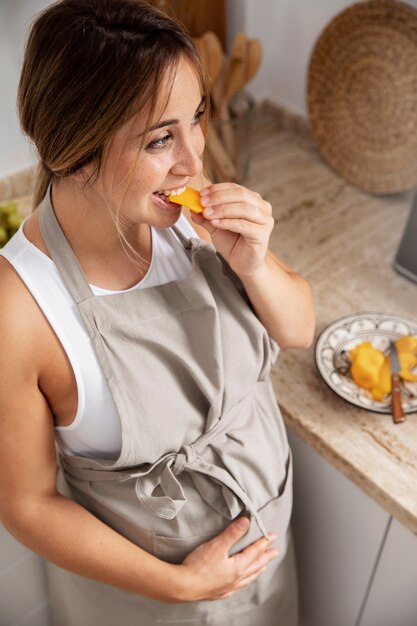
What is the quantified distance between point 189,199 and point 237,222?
77mm

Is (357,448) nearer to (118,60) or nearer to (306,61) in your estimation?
(118,60)

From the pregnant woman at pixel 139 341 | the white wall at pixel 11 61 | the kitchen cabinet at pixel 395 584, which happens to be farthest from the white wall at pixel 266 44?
the kitchen cabinet at pixel 395 584

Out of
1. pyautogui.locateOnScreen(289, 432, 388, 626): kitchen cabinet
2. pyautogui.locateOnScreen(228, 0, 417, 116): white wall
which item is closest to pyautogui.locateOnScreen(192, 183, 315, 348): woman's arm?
pyautogui.locateOnScreen(289, 432, 388, 626): kitchen cabinet

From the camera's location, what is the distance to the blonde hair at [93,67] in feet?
2.09

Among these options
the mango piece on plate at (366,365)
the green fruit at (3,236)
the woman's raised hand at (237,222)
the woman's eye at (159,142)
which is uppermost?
the woman's eye at (159,142)

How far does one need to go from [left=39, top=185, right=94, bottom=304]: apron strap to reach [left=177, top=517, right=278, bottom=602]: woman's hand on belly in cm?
41

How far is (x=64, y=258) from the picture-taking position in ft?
2.60

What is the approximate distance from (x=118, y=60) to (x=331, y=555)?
3.08 feet

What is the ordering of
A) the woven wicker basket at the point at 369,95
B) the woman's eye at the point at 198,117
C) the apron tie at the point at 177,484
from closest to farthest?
the woman's eye at the point at 198,117, the apron tie at the point at 177,484, the woven wicker basket at the point at 369,95

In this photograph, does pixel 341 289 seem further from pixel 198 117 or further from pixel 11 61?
pixel 11 61

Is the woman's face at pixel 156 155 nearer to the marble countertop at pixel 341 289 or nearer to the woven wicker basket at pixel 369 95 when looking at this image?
the marble countertop at pixel 341 289

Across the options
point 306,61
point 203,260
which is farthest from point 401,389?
point 306,61

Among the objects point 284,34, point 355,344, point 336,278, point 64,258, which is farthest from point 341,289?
point 284,34

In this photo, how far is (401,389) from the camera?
1.05 metres
